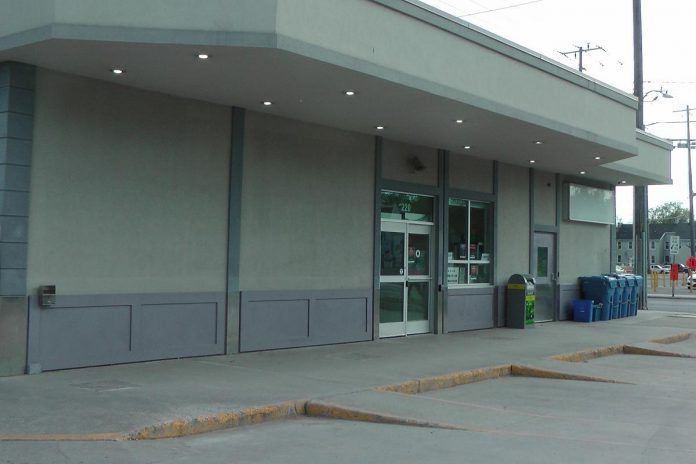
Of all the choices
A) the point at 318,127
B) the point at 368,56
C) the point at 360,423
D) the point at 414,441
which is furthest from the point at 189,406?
the point at 318,127

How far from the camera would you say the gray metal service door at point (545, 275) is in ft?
66.3

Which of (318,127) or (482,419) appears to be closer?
(482,419)

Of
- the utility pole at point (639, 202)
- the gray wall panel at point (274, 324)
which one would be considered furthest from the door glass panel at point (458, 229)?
the utility pole at point (639, 202)

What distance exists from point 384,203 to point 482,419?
7.30 meters

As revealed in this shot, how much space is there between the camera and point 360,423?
8.33m

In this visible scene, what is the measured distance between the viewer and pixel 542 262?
20.5 metres

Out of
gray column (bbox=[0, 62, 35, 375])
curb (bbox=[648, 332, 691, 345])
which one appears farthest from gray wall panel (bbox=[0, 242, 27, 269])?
curb (bbox=[648, 332, 691, 345])

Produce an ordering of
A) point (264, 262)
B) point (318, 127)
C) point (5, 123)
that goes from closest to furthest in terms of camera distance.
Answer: point (5, 123) < point (264, 262) < point (318, 127)

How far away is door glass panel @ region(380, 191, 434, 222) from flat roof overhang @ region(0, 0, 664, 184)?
118 centimetres

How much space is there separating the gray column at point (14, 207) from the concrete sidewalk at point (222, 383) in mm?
517

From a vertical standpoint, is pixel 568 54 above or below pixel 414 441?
above

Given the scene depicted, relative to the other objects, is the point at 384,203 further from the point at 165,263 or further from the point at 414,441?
the point at 414,441

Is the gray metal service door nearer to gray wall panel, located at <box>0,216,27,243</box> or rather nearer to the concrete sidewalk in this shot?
the concrete sidewalk

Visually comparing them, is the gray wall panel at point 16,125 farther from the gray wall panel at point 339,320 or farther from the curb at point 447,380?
the gray wall panel at point 339,320
